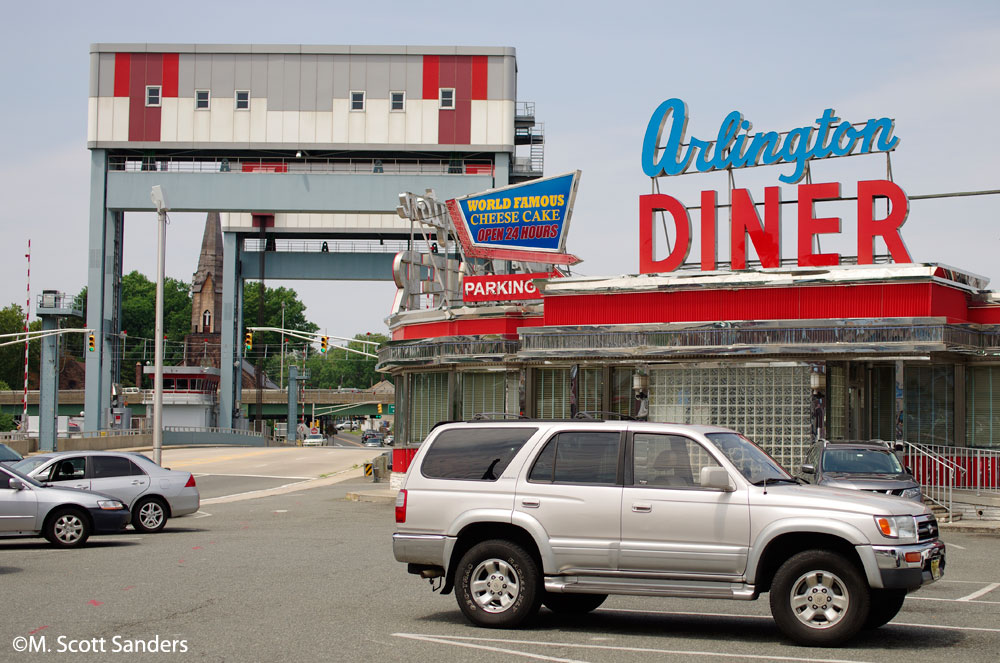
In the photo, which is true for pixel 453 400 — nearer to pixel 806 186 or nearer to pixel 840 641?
pixel 806 186

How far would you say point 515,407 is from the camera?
28953 mm

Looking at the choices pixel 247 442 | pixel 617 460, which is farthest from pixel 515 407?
pixel 247 442

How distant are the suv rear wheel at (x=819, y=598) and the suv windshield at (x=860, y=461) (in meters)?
10.6

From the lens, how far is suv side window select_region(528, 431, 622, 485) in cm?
1055

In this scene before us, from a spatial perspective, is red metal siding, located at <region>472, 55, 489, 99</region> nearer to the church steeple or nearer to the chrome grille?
the chrome grille

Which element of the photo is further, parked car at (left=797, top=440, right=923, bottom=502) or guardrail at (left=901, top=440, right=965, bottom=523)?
guardrail at (left=901, top=440, right=965, bottom=523)

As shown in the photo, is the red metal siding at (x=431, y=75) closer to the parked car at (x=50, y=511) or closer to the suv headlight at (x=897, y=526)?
the parked car at (x=50, y=511)

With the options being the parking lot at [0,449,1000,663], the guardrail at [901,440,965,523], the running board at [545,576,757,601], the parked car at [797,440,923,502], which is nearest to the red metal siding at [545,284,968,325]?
the guardrail at [901,440,965,523]

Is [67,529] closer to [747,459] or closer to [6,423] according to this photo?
[747,459]

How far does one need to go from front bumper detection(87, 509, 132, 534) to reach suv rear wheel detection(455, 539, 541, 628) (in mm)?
9990

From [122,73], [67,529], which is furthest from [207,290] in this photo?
[67,529]

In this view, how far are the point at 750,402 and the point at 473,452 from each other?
1537 cm

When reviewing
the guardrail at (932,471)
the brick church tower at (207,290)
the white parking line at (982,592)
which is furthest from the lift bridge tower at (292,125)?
the brick church tower at (207,290)

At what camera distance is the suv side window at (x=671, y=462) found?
33.7ft
